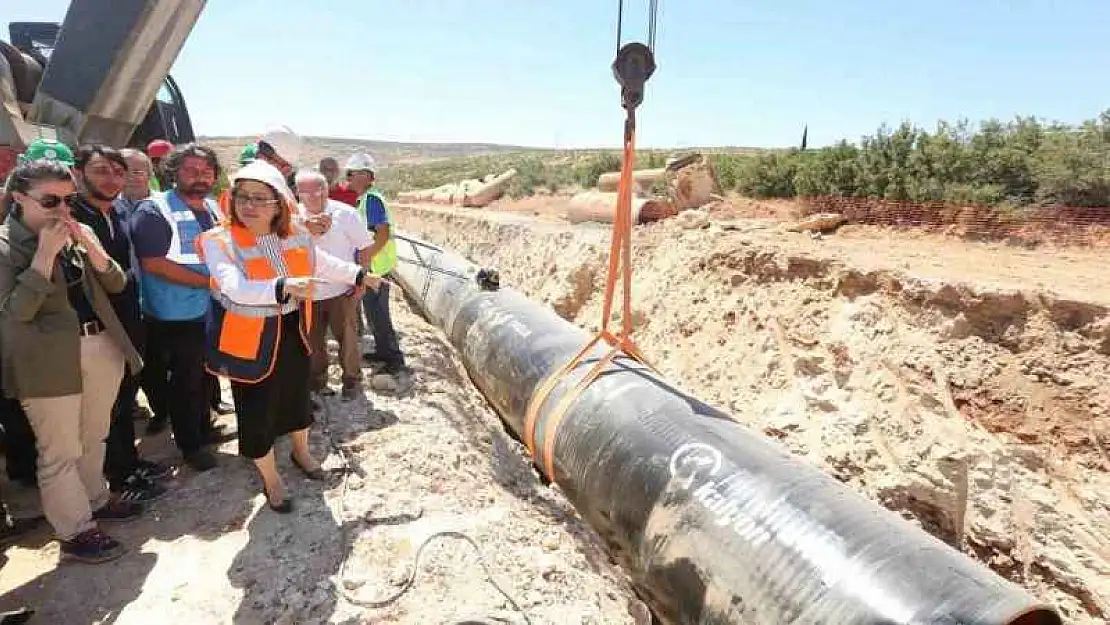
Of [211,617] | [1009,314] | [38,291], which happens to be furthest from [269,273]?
[1009,314]

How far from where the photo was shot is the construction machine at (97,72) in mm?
4441

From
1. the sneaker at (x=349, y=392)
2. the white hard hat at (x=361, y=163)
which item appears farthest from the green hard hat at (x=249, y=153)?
the sneaker at (x=349, y=392)

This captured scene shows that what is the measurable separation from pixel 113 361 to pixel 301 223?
1.13 metres

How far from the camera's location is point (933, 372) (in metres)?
4.60


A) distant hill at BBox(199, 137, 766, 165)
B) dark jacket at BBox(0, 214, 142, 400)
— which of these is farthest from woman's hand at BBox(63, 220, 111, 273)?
distant hill at BBox(199, 137, 766, 165)

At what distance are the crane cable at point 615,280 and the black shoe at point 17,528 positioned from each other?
8.86 feet

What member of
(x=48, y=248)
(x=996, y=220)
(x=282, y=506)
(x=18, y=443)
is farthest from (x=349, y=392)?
(x=996, y=220)

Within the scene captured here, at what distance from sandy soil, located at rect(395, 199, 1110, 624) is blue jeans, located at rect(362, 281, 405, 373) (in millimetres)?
2917

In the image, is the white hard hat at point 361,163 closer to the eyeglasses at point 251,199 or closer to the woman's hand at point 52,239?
the eyeglasses at point 251,199

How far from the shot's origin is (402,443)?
3.96 m

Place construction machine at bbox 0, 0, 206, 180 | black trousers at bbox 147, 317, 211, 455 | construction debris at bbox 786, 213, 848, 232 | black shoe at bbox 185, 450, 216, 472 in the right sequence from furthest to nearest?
construction debris at bbox 786, 213, 848, 232
construction machine at bbox 0, 0, 206, 180
black shoe at bbox 185, 450, 216, 472
black trousers at bbox 147, 317, 211, 455

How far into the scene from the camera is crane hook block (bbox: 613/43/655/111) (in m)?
3.19

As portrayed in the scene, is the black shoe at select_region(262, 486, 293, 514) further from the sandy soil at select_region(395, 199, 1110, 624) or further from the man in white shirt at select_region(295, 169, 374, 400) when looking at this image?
the sandy soil at select_region(395, 199, 1110, 624)

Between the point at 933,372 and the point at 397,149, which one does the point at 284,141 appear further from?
the point at 397,149
